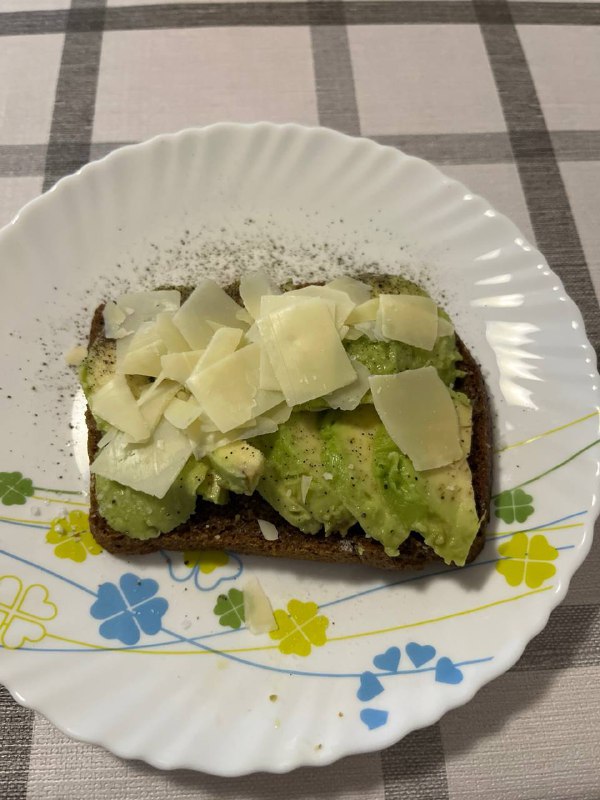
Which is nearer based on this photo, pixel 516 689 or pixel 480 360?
pixel 516 689

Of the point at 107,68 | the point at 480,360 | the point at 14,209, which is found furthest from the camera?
the point at 107,68

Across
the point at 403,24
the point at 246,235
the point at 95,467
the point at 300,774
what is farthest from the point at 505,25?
the point at 300,774

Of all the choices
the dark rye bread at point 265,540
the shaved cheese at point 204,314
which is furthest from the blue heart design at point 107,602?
the shaved cheese at point 204,314

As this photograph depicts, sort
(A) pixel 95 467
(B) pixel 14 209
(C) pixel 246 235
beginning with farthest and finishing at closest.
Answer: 1. (B) pixel 14 209
2. (C) pixel 246 235
3. (A) pixel 95 467

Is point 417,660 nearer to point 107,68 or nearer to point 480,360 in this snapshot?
point 480,360

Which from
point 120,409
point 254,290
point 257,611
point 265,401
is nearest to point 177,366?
point 120,409

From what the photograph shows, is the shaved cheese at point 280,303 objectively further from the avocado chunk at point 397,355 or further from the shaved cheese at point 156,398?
the shaved cheese at point 156,398
